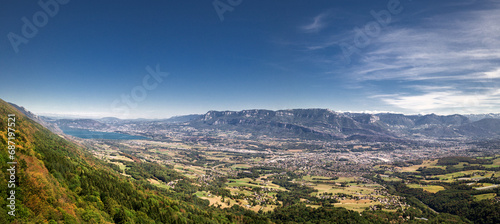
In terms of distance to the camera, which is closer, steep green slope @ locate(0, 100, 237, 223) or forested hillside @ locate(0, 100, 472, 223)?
steep green slope @ locate(0, 100, 237, 223)

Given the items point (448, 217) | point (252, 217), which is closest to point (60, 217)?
point (252, 217)

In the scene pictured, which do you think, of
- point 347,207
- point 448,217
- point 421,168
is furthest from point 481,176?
point 347,207

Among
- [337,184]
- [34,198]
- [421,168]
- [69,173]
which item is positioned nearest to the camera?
[34,198]

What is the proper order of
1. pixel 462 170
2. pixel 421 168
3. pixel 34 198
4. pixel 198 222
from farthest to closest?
1. pixel 421 168
2. pixel 462 170
3. pixel 198 222
4. pixel 34 198

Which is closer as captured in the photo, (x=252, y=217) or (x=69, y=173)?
(x=69, y=173)

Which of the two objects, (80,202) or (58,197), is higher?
(58,197)

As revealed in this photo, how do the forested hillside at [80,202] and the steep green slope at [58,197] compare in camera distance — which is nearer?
the steep green slope at [58,197]

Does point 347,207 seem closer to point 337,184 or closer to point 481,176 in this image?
point 337,184

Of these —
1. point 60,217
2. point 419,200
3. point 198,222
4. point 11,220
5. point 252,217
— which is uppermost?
point 11,220

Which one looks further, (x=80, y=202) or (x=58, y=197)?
(x=80, y=202)

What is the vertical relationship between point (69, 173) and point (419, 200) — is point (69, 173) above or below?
above
